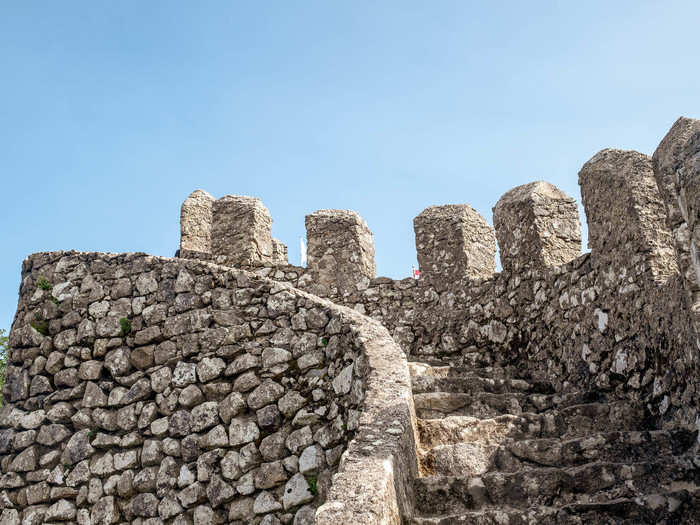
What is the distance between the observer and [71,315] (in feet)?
22.1

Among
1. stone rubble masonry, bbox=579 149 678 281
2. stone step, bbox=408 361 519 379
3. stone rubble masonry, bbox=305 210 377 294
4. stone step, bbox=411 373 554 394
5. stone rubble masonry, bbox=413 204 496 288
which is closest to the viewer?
stone rubble masonry, bbox=579 149 678 281

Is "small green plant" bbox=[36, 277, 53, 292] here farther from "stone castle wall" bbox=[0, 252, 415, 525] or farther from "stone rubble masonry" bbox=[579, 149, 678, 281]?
"stone rubble masonry" bbox=[579, 149, 678, 281]

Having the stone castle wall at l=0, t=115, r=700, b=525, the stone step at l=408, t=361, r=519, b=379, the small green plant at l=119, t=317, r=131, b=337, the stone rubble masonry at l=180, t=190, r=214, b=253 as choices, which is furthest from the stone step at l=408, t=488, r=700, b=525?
the stone rubble masonry at l=180, t=190, r=214, b=253

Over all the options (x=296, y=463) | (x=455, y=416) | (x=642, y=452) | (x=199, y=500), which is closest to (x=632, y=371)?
(x=642, y=452)

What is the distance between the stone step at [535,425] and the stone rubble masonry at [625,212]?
1.09m

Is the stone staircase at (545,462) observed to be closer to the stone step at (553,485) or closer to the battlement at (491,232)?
the stone step at (553,485)

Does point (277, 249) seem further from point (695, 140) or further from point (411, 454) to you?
point (695, 140)

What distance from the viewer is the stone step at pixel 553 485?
4.00 metres

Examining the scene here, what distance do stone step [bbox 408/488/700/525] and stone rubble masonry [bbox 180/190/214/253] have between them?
7324mm

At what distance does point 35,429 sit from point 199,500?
1970 millimetres

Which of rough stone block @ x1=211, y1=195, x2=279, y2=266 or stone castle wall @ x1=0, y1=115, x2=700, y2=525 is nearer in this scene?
stone castle wall @ x1=0, y1=115, x2=700, y2=525

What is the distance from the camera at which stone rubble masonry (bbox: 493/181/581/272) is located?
689 centimetres

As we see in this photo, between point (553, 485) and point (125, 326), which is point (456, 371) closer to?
point (553, 485)

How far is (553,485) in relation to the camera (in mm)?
4055
